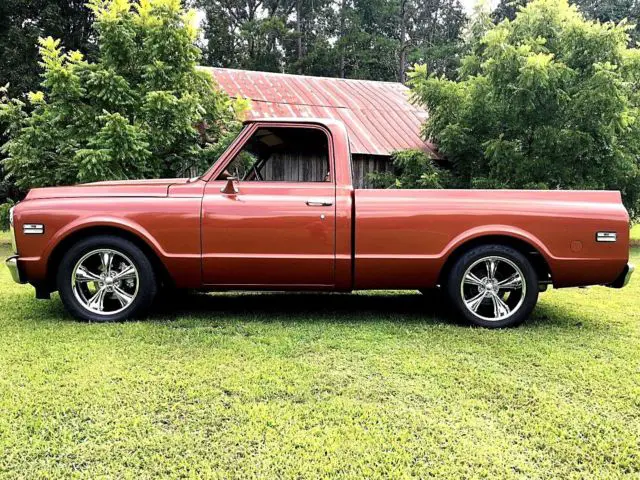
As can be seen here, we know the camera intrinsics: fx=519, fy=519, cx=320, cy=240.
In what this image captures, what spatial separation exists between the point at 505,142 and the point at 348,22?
31.0 m

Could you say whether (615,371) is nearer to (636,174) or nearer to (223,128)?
(223,128)

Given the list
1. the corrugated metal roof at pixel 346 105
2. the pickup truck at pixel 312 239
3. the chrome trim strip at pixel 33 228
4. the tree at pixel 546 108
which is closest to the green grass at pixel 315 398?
the pickup truck at pixel 312 239

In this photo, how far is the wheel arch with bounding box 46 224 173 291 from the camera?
462cm

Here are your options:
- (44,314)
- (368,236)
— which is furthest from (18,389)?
(368,236)

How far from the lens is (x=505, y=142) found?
11.4 m

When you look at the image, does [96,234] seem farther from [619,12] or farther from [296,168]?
[619,12]

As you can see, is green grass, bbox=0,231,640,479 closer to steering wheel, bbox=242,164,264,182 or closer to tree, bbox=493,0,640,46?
steering wheel, bbox=242,164,264,182

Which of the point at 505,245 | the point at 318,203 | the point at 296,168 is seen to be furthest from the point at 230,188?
the point at 505,245

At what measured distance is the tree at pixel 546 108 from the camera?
10.6 metres

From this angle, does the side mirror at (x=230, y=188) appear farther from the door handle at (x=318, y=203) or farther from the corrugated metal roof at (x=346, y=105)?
the corrugated metal roof at (x=346, y=105)

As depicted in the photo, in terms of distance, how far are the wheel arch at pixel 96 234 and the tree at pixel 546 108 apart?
8478 millimetres

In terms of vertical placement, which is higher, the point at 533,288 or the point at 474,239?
the point at 474,239

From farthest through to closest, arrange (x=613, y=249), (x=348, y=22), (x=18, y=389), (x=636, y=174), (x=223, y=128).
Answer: (x=348, y=22), (x=636, y=174), (x=223, y=128), (x=613, y=249), (x=18, y=389)

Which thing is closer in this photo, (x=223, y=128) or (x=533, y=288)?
(x=533, y=288)
